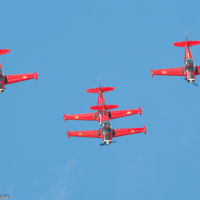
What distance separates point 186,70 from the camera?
173m

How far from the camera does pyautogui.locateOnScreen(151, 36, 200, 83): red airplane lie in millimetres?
171775

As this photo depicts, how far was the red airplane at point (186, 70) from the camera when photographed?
172 meters

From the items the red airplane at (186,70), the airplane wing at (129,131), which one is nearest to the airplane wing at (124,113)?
the airplane wing at (129,131)

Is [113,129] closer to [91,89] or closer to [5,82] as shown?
[91,89]

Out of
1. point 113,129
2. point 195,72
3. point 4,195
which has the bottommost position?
point 4,195

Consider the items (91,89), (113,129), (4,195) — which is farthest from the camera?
(91,89)

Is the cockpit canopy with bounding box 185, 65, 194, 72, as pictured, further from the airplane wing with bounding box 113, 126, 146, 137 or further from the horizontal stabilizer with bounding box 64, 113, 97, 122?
the horizontal stabilizer with bounding box 64, 113, 97, 122

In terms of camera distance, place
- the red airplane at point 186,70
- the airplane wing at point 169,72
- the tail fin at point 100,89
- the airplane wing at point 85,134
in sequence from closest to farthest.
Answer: the airplane wing at point 85,134
the red airplane at point 186,70
the tail fin at point 100,89
the airplane wing at point 169,72

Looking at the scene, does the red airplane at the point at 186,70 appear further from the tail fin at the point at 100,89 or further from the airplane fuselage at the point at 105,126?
the airplane fuselage at the point at 105,126

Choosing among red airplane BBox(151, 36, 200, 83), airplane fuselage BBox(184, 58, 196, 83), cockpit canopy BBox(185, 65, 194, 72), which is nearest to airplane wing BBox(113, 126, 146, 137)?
airplane fuselage BBox(184, 58, 196, 83)

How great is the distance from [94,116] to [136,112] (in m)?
10.9

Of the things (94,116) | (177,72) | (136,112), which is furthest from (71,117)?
(177,72)

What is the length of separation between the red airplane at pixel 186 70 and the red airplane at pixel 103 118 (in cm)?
1227

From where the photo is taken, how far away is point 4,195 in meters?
156
